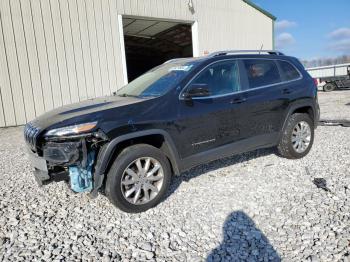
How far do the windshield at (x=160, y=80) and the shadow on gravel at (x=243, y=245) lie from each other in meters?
1.81

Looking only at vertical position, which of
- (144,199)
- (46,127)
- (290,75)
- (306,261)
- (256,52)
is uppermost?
(256,52)

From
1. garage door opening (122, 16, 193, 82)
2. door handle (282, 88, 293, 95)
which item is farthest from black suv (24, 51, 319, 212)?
garage door opening (122, 16, 193, 82)

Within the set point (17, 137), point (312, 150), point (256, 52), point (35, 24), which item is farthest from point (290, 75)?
point (35, 24)

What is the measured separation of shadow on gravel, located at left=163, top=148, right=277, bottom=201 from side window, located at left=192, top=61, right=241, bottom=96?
136cm

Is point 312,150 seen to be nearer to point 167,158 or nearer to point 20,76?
point 167,158

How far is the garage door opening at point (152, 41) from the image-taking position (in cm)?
1559

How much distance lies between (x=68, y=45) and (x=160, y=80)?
24.7 feet

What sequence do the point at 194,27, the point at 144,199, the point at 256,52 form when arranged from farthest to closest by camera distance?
the point at 194,27 < the point at 256,52 < the point at 144,199

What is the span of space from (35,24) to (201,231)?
31.2 feet

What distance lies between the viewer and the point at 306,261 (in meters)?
2.61

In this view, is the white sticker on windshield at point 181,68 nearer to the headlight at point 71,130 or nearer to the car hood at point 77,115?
the car hood at point 77,115

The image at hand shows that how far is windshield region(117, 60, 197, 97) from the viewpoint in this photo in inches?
158

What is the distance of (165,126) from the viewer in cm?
370

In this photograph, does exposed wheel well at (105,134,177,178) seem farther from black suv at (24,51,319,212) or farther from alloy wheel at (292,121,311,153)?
alloy wheel at (292,121,311,153)
